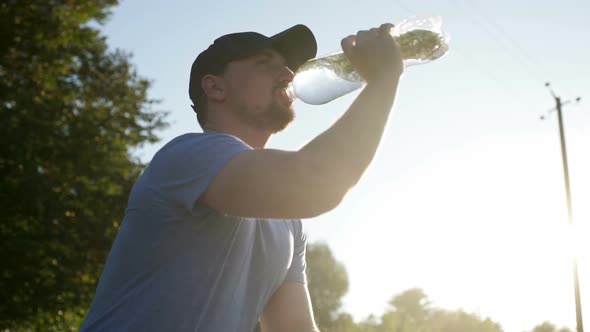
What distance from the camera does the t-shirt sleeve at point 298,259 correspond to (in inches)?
112

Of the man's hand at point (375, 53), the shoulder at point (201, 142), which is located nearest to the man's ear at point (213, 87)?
the shoulder at point (201, 142)

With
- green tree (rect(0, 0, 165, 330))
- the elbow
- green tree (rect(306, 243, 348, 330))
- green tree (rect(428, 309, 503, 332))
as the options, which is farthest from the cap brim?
green tree (rect(306, 243, 348, 330))

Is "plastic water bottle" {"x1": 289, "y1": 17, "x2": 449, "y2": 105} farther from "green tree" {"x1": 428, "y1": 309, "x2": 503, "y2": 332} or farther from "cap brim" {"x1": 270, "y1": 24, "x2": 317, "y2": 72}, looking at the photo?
"green tree" {"x1": 428, "y1": 309, "x2": 503, "y2": 332}

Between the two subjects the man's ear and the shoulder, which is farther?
the man's ear

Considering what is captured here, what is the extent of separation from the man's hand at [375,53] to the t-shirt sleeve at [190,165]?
0.44m

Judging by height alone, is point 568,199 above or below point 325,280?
below

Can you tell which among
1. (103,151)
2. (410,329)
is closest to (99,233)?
(103,151)

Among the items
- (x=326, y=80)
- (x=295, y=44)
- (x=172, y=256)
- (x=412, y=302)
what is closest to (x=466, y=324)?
(x=326, y=80)

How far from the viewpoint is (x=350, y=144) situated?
1.73 meters

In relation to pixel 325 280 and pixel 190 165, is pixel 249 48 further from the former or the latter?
pixel 325 280

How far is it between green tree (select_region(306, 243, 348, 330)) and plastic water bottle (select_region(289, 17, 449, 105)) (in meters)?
61.3

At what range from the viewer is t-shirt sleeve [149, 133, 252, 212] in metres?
1.82

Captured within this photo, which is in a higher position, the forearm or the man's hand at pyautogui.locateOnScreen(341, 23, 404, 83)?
the man's hand at pyautogui.locateOnScreen(341, 23, 404, 83)

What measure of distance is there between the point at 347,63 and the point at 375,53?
1.36 m
